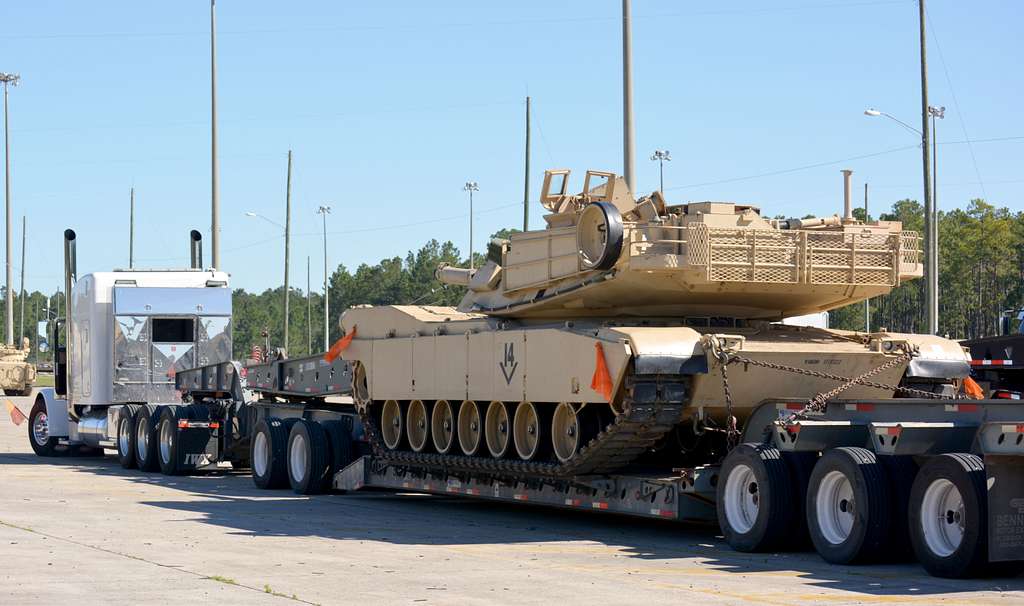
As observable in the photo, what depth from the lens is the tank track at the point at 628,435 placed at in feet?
52.7

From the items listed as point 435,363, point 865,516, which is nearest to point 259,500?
point 435,363

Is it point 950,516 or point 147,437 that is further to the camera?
point 147,437

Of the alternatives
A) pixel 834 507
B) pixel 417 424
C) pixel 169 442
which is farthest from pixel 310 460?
pixel 834 507

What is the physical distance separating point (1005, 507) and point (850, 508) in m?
1.82

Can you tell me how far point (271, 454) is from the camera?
2342cm

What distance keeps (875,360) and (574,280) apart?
348cm

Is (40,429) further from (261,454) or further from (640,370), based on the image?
(640,370)

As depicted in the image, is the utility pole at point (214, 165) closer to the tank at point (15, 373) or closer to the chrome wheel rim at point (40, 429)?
the chrome wheel rim at point (40, 429)

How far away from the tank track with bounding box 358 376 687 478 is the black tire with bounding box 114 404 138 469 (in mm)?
10808

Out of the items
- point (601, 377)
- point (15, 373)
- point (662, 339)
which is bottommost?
point (15, 373)

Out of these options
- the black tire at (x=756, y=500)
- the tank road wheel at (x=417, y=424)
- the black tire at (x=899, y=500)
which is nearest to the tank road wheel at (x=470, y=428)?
the tank road wheel at (x=417, y=424)

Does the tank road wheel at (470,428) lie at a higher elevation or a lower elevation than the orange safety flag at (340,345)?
lower

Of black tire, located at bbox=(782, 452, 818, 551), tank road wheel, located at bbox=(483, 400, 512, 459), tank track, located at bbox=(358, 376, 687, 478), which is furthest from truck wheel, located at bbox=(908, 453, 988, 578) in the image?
tank road wheel, located at bbox=(483, 400, 512, 459)

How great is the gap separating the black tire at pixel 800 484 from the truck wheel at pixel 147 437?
1485cm
